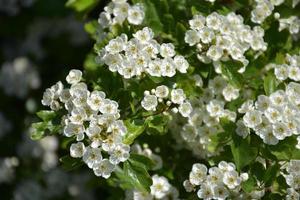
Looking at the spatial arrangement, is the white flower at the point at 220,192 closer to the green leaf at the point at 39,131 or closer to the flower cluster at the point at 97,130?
the flower cluster at the point at 97,130

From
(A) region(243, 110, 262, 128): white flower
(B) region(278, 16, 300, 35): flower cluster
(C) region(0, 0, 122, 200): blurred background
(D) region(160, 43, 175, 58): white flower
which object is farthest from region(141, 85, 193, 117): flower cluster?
(C) region(0, 0, 122, 200): blurred background

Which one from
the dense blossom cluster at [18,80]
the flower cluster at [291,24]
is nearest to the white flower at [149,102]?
the flower cluster at [291,24]

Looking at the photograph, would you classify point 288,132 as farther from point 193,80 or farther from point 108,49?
point 108,49

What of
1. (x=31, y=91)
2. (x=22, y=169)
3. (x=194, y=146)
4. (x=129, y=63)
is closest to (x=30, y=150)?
(x=22, y=169)

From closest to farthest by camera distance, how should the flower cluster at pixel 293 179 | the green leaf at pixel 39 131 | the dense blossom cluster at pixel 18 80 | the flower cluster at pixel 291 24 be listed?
the flower cluster at pixel 293 179
the green leaf at pixel 39 131
the flower cluster at pixel 291 24
the dense blossom cluster at pixel 18 80

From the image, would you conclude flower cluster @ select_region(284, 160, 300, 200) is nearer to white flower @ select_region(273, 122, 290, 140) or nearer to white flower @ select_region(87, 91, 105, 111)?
white flower @ select_region(273, 122, 290, 140)

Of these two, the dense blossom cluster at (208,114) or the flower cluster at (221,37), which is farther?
the dense blossom cluster at (208,114)
